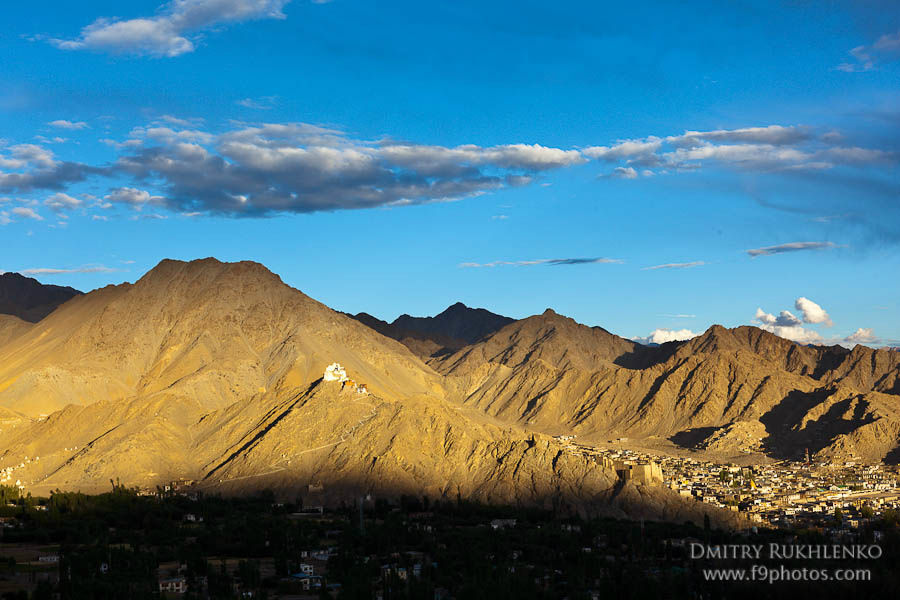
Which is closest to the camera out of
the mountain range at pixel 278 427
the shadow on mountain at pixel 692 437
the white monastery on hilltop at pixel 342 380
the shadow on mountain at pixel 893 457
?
the mountain range at pixel 278 427

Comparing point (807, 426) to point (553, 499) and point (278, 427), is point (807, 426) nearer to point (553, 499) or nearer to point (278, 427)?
point (553, 499)

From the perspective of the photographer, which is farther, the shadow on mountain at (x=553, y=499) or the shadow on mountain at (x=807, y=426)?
the shadow on mountain at (x=807, y=426)

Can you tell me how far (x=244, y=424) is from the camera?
137 metres

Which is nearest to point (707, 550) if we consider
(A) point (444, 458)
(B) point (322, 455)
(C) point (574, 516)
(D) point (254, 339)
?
(C) point (574, 516)

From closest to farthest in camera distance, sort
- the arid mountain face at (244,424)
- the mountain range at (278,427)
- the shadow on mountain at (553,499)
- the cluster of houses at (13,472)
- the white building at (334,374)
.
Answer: the shadow on mountain at (553,499), the arid mountain face at (244,424), the mountain range at (278,427), the cluster of houses at (13,472), the white building at (334,374)

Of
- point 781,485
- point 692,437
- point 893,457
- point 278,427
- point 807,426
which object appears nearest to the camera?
point 278,427

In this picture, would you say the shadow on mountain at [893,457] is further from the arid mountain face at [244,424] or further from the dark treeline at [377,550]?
the dark treeline at [377,550]

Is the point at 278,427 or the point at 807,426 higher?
the point at 278,427

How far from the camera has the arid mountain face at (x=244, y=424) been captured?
108m

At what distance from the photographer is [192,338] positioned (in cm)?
18562

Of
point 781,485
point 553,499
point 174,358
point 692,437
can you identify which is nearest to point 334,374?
point 174,358

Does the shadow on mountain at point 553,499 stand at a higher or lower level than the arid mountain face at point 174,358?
lower

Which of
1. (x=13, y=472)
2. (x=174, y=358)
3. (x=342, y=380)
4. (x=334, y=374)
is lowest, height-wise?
(x=13, y=472)

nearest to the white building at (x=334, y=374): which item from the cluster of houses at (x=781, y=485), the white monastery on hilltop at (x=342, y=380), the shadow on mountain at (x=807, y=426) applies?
the white monastery on hilltop at (x=342, y=380)
